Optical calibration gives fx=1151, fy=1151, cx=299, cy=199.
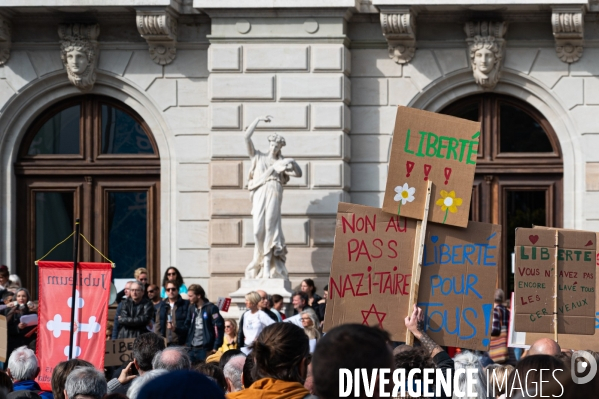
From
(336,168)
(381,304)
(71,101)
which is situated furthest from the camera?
(71,101)

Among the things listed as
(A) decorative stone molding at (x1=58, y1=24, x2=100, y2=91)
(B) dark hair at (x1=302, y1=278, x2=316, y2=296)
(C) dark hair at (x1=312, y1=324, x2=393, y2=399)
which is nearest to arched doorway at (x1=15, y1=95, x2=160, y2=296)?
(A) decorative stone molding at (x1=58, y1=24, x2=100, y2=91)

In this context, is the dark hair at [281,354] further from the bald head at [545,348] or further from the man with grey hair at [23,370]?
the man with grey hair at [23,370]

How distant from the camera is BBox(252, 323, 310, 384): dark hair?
4949 millimetres

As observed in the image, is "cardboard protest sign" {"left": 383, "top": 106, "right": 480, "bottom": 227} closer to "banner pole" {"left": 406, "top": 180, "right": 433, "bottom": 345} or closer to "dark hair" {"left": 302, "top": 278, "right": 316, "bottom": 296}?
"banner pole" {"left": 406, "top": 180, "right": 433, "bottom": 345}

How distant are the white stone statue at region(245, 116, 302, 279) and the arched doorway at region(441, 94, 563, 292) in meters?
3.55

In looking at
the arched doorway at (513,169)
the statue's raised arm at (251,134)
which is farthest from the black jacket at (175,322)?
the arched doorway at (513,169)

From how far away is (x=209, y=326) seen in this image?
14406 mm

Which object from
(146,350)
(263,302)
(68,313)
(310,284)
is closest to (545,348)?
(146,350)

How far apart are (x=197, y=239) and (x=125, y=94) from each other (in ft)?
8.94

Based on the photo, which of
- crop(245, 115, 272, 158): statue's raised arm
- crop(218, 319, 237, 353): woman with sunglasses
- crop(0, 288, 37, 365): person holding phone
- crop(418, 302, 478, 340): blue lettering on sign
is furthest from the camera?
crop(245, 115, 272, 158): statue's raised arm

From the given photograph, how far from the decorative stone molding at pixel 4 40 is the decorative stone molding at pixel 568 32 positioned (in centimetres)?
872

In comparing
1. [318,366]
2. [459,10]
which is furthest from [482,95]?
[318,366]

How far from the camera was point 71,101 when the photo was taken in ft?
63.5

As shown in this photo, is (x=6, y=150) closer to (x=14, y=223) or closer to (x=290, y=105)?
(x=14, y=223)
